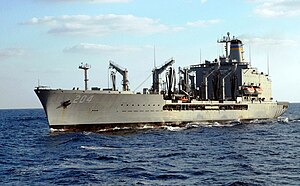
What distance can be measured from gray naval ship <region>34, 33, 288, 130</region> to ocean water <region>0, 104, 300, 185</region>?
3899 mm

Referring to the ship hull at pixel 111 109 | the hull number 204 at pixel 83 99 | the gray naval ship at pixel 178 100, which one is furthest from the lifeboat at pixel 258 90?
the hull number 204 at pixel 83 99

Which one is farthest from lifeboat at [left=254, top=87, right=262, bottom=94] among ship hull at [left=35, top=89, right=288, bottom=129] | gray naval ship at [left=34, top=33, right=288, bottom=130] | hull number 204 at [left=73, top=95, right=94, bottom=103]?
hull number 204 at [left=73, top=95, right=94, bottom=103]

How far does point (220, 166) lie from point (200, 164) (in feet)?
3.61

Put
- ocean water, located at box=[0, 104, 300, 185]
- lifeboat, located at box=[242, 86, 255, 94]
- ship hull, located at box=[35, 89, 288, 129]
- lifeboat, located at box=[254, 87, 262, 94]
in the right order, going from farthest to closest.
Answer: lifeboat, located at box=[254, 87, 262, 94], lifeboat, located at box=[242, 86, 255, 94], ship hull, located at box=[35, 89, 288, 129], ocean water, located at box=[0, 104, 300, 185]

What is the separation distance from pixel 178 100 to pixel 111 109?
29.4 feet

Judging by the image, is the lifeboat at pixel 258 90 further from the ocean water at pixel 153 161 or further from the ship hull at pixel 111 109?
the ocean water at pixel 153 161

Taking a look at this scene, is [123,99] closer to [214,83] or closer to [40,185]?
[214,83]

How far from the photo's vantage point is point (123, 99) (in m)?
40.1

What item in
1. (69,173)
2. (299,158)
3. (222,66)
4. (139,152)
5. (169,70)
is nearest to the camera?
(69,173)

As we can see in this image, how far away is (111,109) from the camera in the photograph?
131 feet

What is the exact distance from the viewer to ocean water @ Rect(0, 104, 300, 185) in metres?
18.0

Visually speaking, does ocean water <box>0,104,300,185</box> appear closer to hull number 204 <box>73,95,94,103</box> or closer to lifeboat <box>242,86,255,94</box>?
hull number 204 <box>73,95,94,103</box>

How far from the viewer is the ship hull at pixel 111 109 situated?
37812 millimetres

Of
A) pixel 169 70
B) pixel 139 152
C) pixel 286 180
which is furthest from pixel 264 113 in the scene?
pixel 286 180
